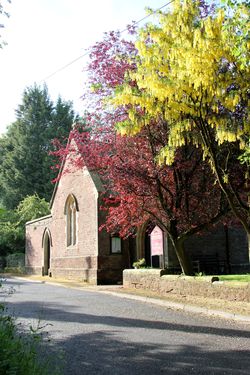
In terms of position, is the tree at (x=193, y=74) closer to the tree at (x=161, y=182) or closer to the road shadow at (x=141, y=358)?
the tree at (x=161, y=182)

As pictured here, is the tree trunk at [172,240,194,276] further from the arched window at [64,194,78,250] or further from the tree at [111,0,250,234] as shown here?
the arched window at [64,194,78,250]

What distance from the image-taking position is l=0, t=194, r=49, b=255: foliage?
3775 centimetres

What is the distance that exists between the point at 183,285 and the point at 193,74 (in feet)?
22.8

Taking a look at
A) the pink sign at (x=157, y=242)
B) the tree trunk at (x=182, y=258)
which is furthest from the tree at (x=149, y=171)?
the pink sign at (x=157, y=242)

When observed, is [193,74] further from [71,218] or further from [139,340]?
[71,218]

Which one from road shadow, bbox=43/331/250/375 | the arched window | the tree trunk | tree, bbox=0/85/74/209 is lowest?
road shadow, bbox=43/331/250/375

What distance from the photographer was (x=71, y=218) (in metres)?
25.7

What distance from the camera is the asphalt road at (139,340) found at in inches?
222

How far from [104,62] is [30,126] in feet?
138

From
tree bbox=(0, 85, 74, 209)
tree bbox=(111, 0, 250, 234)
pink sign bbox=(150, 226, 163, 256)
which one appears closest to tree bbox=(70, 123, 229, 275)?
pink sign bbox=(150, 226, 163, 256)

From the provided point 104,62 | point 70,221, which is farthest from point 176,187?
point 70,221

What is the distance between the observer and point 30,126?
5428cm

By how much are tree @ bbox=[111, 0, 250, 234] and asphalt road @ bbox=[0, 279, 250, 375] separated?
13.6 ft

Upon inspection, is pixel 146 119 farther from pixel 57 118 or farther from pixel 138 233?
pixel 57 118
